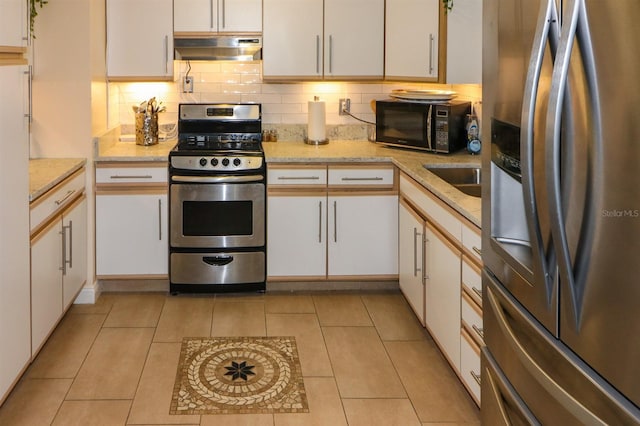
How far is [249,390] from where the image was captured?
11.7 feet

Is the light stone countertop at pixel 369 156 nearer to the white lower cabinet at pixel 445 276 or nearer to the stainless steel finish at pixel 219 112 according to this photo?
the white lower cabinet at pixel 445 276

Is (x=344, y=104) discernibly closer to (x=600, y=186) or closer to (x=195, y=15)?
(x=195, y=15)

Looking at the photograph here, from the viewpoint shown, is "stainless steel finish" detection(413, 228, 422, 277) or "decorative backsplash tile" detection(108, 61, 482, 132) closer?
"stainless steel finish" detection(413, 228, 422, 277)

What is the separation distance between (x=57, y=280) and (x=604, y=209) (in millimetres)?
3200

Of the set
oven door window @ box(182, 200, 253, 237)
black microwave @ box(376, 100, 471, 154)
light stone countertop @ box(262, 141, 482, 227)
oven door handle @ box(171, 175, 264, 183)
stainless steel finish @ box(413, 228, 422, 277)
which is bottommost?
stainless steel finish @ box(413, 228, 422, 277)

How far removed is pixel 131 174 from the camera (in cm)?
488

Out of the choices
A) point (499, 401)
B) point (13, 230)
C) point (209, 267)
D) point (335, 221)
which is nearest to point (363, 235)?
point (335, 221)

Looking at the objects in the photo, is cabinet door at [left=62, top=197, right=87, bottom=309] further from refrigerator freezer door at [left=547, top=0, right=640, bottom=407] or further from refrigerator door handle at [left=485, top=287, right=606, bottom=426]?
refrigerator freezer door at [left=547, top=0, right=640, bottom=407]

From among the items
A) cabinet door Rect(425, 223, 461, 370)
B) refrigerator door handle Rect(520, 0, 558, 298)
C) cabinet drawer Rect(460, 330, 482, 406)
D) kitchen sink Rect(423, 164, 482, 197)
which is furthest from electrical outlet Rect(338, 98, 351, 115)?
refrigerator door handle Rect(520, 0, 558, 298)

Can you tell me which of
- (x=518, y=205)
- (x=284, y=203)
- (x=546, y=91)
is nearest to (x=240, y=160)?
(x=284, y=203)

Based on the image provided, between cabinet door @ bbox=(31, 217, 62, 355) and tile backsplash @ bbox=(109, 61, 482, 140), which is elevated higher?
tile backsplash @ bbox=(109, 61, 482, 140)

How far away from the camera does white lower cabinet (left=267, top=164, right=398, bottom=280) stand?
196 inches

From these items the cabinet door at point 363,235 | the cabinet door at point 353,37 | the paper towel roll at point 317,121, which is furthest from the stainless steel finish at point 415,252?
the cabinet door at point 353,37

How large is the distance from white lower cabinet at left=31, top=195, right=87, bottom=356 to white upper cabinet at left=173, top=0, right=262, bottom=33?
136 cm
